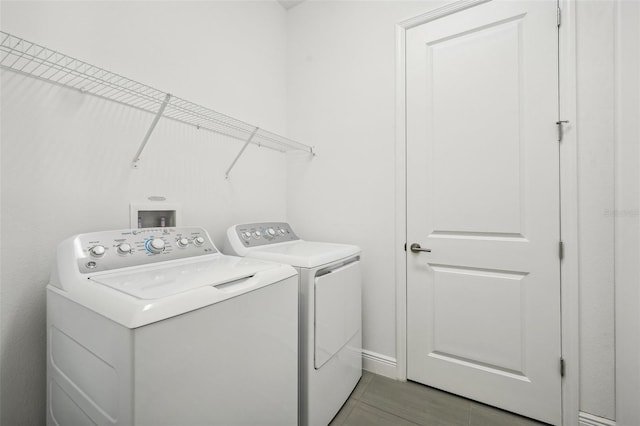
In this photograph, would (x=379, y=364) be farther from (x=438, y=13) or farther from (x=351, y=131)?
(x=438, y=13)

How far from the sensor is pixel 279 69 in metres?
2.33

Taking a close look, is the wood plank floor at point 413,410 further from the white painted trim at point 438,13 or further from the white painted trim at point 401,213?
the white painted trim at point 438,13

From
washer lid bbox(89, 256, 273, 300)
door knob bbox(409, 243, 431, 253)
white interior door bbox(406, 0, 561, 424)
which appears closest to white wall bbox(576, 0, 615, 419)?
white interior door bbox(406, 0, 561, 424)

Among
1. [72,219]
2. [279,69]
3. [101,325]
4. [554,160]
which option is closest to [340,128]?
[279,69]

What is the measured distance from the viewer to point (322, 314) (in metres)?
1.40

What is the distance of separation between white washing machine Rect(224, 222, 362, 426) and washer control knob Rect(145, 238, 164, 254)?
17.0 inches

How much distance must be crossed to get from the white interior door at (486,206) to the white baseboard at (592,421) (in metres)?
0.10

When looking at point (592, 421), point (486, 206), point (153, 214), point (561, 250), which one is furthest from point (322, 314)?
point (592, 421)

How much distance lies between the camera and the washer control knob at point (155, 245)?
1174 mm

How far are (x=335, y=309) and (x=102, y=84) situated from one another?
156 centimetres

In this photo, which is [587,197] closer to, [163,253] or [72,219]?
[163,253]

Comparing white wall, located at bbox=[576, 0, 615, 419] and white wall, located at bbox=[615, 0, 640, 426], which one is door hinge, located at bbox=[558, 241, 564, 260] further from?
white wall, located at bbox=[615, 0, 640, 426]

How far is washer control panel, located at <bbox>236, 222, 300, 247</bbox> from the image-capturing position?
164cm

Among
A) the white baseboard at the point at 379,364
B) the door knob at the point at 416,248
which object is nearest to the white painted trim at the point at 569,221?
the door knob at the point at 416,248
